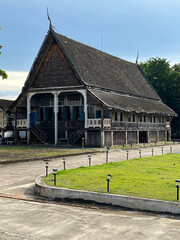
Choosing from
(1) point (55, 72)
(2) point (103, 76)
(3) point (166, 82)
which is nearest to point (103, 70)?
(2) point (103, 76)

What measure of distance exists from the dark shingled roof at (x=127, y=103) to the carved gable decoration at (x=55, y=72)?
3294 millimetres

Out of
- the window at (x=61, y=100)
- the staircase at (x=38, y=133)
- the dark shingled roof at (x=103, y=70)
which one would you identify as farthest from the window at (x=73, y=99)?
the staircase at (x=38, y=133)

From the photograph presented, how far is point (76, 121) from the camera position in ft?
132

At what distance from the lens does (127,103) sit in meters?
43.0

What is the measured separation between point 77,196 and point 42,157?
13.7m

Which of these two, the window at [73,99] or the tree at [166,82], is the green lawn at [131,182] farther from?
the tree at [166,82]

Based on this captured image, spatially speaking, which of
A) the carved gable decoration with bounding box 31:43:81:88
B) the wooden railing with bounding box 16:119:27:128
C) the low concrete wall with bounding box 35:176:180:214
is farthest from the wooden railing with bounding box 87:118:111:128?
the low concrete wall with bounding box 35:176:180:214

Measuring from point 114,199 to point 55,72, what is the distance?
3232 cm

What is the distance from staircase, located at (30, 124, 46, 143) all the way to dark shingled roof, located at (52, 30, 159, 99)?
28.0ft

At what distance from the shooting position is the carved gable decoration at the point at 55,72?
40.1 meters

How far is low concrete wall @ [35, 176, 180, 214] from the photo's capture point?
31.4ft

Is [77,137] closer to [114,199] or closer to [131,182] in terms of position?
[131,182]

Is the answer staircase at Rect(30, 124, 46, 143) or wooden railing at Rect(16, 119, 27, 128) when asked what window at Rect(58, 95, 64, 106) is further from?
wooden railing at Rect(16, 119, 27, 128)

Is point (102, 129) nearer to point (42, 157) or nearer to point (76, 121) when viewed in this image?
point (76, 121)
